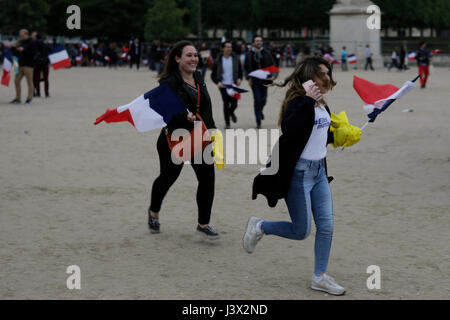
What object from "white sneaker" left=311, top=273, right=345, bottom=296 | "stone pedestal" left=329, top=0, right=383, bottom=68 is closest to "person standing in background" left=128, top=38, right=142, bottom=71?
"stone pedestal" left=329, top=0, right=383, bottom=68

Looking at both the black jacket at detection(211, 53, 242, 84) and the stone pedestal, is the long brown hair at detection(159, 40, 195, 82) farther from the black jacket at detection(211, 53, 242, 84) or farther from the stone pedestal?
the stone pedestal

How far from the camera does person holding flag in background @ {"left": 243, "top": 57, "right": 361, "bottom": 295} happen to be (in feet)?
16.9

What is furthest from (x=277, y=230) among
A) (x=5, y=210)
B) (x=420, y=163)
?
(x=420, y=163)

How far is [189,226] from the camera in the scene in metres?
7.34

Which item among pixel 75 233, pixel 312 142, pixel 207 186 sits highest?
pixel 312 142

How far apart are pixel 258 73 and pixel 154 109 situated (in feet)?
27.5

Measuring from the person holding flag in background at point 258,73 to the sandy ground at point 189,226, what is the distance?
2231mm

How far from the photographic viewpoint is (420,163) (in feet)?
35.8

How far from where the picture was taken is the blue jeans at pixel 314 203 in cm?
523

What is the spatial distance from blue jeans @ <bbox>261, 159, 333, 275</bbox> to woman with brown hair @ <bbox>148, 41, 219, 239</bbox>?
4.84 ft

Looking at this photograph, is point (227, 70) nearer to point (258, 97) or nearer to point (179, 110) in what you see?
point (258, 97)

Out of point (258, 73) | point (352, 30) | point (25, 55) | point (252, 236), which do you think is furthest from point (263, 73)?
point (352, 30)

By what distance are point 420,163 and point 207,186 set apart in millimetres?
5074
